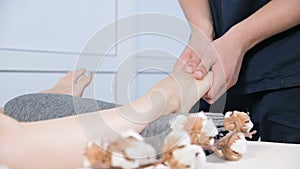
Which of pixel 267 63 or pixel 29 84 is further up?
pixel 267 63

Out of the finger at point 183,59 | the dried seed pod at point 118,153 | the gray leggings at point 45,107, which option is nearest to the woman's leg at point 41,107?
the gray leggings at point 45,107

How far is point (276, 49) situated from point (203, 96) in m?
0.26

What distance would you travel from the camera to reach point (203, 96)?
56cm

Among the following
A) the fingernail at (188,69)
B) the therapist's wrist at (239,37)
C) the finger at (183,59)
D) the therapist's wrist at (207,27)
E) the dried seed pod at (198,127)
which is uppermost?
the therapist's wrist at (207,27)

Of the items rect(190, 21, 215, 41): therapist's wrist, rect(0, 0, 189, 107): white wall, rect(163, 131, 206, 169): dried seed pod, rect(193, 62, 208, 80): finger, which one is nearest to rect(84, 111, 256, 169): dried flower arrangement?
rect(163, 131, 206, 169): dried seed pod

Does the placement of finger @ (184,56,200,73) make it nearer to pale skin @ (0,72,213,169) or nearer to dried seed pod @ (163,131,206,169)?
pale skin @ (0,72,213,169)

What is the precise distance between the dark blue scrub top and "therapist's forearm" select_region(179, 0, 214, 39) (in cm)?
6

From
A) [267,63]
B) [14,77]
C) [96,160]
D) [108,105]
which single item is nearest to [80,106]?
[108,105]

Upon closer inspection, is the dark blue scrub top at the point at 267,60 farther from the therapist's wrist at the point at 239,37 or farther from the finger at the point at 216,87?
the finger at the point at 216,87

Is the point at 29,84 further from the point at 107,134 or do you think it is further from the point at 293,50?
the point at 107,134

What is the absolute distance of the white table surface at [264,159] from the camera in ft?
1.50

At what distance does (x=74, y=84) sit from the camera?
59cm

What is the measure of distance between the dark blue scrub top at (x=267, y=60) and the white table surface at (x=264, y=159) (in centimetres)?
18

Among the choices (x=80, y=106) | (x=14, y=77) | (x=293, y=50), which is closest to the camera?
(x=80, y=106)
